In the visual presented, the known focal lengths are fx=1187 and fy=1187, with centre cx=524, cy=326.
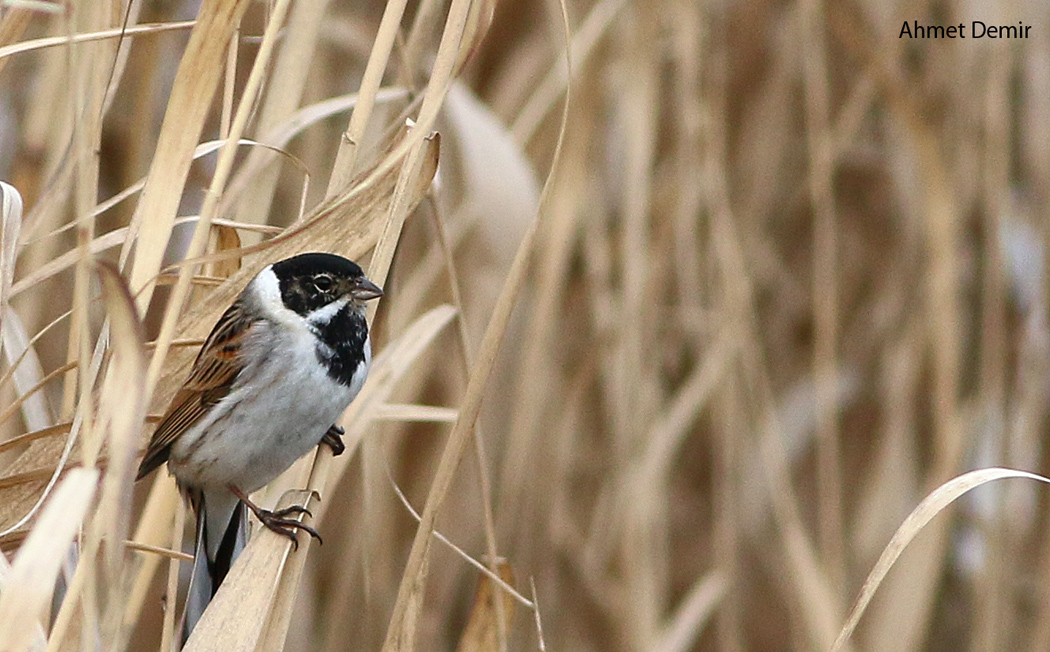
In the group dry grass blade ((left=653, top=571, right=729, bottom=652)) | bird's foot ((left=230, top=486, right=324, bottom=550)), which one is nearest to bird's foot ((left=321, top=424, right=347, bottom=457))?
bird's foot ((left=230, top=486, right=324, bottom=550))

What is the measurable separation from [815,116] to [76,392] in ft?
5.99

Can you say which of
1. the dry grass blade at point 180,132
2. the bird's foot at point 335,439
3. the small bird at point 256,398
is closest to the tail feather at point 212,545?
the small bird at point 256,398

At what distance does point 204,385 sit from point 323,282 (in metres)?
0.29

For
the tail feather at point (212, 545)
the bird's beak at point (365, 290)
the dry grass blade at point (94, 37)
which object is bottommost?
the tail feather at point (212, 545)

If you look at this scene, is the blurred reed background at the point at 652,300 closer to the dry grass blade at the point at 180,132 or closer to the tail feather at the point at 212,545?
the tail feather at the point at 212,545

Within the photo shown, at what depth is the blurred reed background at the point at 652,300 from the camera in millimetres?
2223

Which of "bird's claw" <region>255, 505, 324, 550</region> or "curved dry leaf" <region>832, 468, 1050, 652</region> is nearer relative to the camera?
"curved dry leaf" <region>832, 468, 1050, 652</region>

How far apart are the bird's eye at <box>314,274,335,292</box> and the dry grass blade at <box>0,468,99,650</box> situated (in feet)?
2.85

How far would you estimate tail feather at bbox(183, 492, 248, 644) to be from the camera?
6.10 ft

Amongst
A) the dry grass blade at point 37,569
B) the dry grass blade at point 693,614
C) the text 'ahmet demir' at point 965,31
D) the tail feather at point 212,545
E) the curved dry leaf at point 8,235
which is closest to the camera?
the dry grass blade at point 37,569

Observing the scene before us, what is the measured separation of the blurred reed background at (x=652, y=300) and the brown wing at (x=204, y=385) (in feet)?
0.16

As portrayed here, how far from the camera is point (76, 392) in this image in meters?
1.58

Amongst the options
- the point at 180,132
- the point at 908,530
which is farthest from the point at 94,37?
the point at 908,530

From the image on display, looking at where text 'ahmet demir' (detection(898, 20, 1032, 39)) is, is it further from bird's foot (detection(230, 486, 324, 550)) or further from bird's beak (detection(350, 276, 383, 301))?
bird's foot (detection(230, 486, 324, 550))
